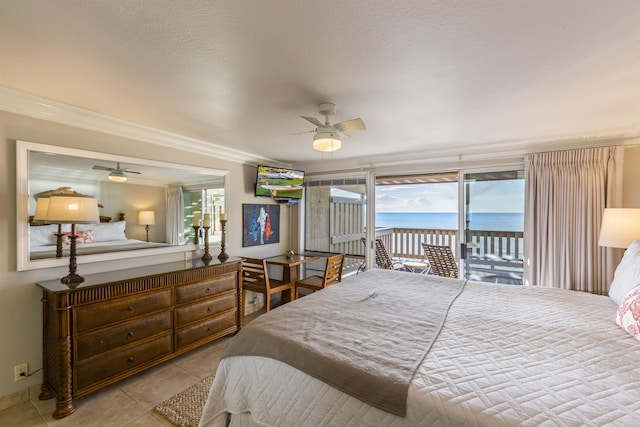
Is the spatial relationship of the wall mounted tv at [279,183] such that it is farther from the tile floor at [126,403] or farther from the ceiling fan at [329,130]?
the tile floor at [126,403]

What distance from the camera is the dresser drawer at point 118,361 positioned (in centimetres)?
204

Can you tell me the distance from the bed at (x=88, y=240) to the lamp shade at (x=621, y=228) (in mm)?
4285

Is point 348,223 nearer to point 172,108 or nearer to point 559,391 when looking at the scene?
point 172,108

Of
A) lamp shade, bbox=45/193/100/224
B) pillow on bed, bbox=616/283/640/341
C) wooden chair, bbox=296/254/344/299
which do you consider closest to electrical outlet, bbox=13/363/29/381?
lamp shade, bbox=45/193/100/224

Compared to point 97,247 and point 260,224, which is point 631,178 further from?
point 97,247

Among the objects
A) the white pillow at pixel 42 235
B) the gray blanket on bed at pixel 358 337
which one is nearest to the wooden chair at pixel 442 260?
the gray blanket on bed at pixel 358 337

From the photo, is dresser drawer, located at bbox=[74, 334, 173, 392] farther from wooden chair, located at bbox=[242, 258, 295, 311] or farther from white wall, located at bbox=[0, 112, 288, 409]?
wooden chair, located at bbox=[242, 258, 295, 311]

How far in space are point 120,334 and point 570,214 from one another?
452 cm

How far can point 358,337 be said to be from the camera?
1472 millimetres

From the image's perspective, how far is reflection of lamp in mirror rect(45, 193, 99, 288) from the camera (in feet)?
6.66

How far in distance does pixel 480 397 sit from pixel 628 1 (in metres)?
1.65

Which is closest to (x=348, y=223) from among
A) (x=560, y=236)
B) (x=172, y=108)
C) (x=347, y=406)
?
(x=560, y=236)

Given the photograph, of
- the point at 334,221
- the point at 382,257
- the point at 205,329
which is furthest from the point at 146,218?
the point at 382,257

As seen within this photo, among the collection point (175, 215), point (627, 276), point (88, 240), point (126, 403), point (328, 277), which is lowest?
point (126, 403)
